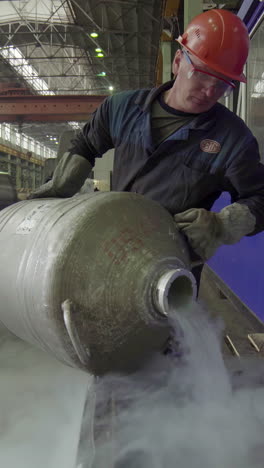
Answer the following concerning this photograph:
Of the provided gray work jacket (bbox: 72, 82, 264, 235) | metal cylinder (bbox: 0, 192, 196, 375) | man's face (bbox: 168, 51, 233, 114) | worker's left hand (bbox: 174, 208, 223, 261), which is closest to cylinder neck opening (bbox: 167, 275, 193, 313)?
metal cylinder (bbox: 0, 192, 196, 375)

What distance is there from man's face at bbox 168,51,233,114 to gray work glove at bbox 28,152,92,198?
1.80 feet

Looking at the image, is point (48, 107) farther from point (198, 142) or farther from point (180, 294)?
point (180, 294)

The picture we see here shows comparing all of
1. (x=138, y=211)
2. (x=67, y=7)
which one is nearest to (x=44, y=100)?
(x=67, y=7)

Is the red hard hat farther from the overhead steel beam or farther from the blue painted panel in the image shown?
the overhead steel beam

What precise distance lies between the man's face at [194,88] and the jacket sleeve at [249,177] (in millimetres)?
239

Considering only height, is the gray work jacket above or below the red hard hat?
below

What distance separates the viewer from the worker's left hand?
124 centimetres

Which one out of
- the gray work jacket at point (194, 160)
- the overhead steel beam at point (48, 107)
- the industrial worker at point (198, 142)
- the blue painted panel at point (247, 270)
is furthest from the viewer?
the overhead steel beam at point (48, 107)

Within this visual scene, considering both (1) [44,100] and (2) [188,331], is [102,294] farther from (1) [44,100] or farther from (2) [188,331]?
(1) [44,100]

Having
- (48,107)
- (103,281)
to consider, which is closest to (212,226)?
(103,281)

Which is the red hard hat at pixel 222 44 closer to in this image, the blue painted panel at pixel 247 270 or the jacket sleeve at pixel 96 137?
the jacket sleeve at pixel 96 137

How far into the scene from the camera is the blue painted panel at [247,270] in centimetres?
234

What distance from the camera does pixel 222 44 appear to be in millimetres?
1333

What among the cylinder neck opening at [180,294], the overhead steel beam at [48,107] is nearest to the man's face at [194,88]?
the cylinder neck opening at [180,294]
